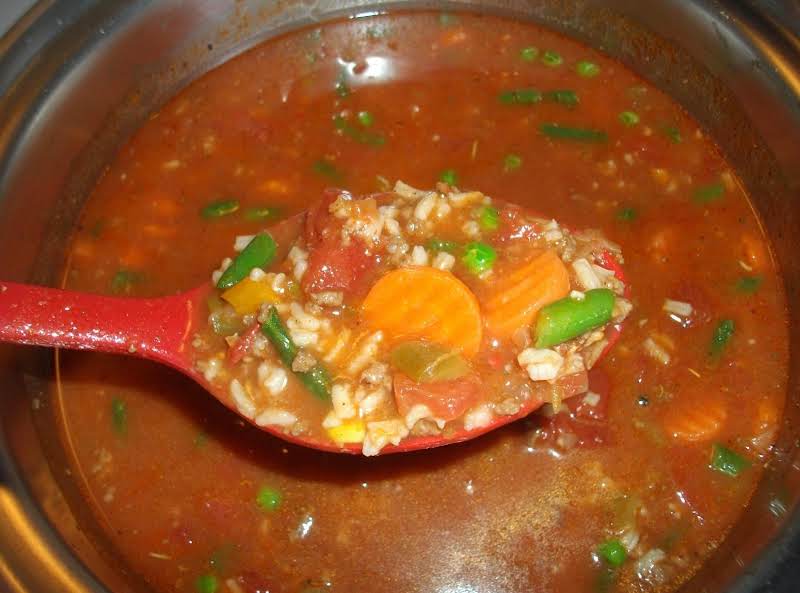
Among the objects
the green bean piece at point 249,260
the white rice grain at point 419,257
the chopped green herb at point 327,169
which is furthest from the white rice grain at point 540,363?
the chopped green herb at point 327,169

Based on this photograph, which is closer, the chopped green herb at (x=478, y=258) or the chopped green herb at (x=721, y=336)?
the chopped green herb at (x=478, y=258)

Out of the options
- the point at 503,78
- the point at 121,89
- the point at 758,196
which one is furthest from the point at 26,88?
the point at 758,196

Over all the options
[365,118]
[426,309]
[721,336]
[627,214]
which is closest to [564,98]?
[627,214]

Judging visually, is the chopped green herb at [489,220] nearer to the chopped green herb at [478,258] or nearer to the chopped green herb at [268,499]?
the chopped green herb at [478,258]

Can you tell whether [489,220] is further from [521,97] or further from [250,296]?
[521,97]

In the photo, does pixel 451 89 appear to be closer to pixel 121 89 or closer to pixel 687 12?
pixel 687 12

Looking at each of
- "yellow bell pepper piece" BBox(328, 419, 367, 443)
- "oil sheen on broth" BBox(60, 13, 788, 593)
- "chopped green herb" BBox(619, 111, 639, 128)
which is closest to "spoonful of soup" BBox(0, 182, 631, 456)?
"yellow bell pepper piece" BBox(328, 419, 367, 443)
